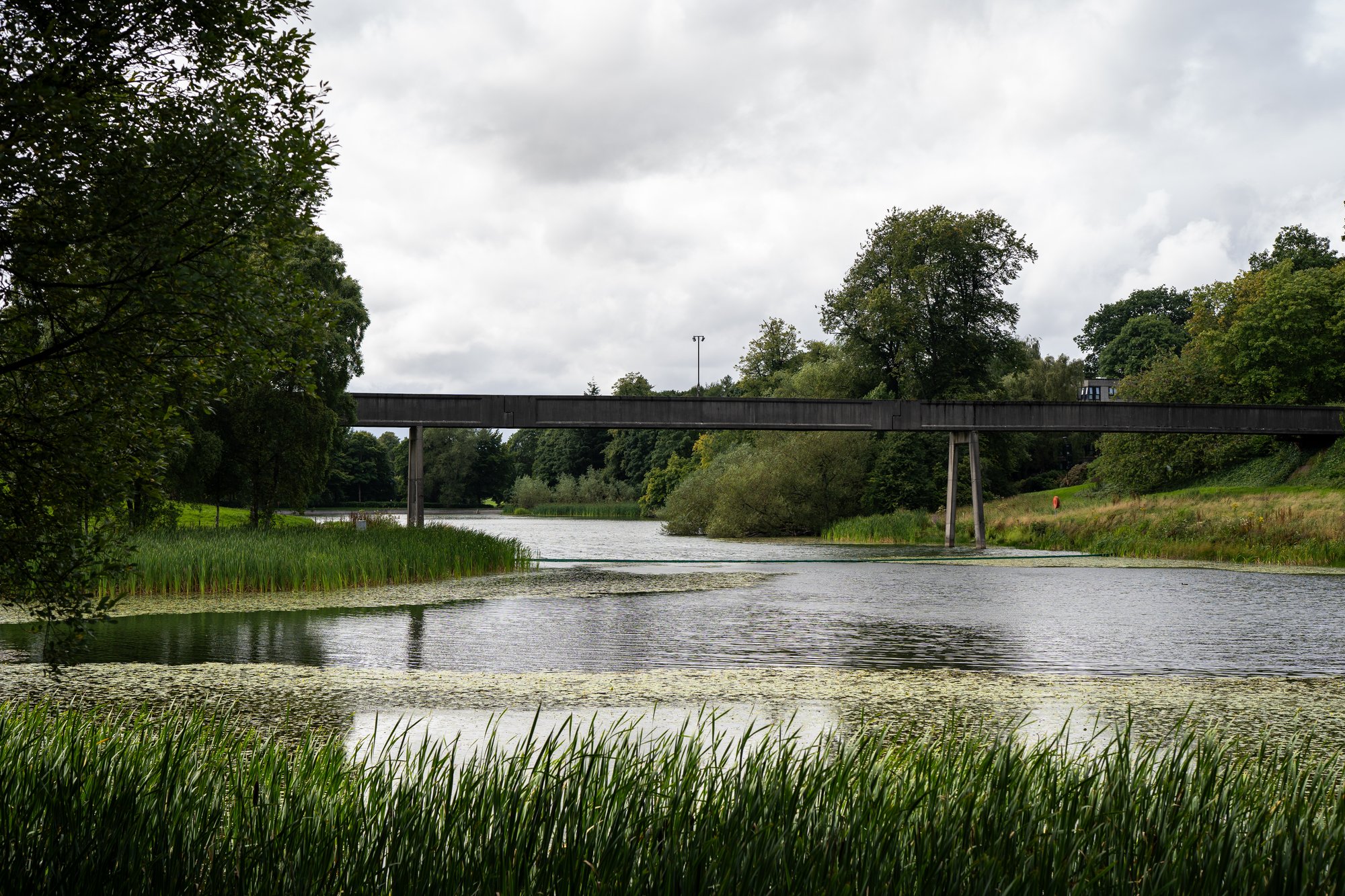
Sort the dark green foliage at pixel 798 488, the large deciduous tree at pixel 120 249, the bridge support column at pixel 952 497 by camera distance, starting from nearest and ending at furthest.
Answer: the large deciduous tree at pixel 120 249 → the bridge support column at pixel 952 497 → the dark green foliage at pixel 798 488

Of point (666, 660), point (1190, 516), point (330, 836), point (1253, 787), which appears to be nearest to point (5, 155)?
point (330, 836)

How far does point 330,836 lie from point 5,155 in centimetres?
296

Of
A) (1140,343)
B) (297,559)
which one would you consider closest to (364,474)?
(1140,343)

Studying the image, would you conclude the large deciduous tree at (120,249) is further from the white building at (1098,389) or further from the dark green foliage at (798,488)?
the white building at (1098,389)

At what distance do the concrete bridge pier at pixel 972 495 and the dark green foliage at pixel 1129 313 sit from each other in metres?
49.0

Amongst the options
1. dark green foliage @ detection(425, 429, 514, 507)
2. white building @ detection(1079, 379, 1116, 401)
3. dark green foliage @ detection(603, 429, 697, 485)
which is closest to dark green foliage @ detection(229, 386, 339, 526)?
dark green foliage @ detection(603, 429, 697, 485)

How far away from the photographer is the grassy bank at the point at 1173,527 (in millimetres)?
25312

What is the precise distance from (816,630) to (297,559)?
809 centimetres

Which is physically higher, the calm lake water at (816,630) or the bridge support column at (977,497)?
the bridge support column at (977,497)

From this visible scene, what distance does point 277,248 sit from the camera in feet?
17.0

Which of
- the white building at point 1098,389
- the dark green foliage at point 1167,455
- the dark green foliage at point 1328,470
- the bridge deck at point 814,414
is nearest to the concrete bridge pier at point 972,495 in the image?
the bridge deck at point 814,414

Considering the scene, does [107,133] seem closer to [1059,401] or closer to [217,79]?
[217,79]

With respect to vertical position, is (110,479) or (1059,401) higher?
(1059,401)

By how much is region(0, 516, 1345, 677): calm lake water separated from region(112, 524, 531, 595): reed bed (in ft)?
4.34
